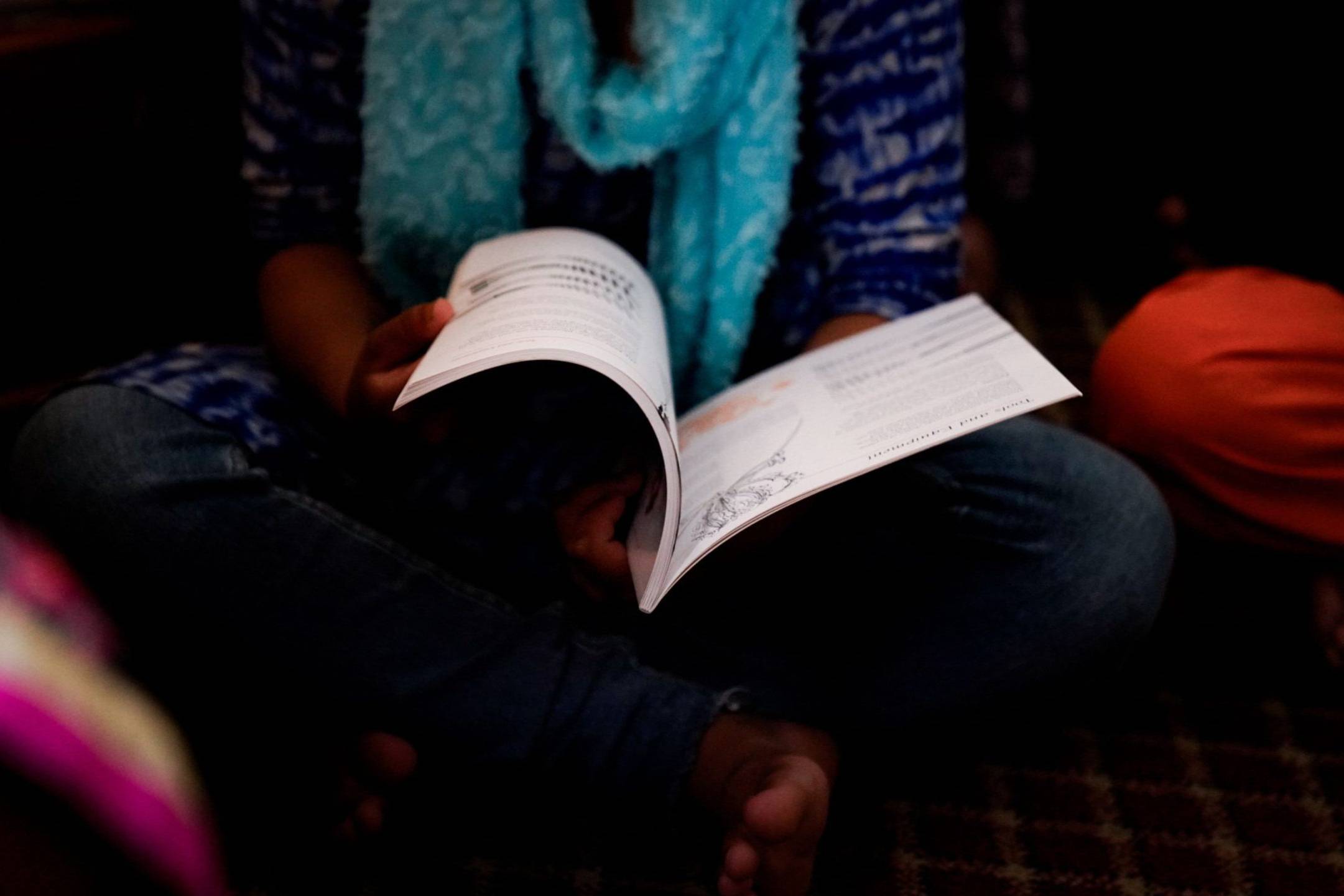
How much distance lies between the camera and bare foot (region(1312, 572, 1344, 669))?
72 centimetres

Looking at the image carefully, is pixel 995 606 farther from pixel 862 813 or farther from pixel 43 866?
pixel 43 866

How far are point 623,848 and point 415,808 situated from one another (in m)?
0.13

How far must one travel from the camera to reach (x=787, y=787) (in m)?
0.51

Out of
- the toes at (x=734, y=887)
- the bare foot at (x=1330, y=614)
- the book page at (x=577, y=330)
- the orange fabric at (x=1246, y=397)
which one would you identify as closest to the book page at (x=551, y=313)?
the book page at (x=577, y=330)

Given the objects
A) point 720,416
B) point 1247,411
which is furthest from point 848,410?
point 1247,411

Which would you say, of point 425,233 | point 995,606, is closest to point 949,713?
point 995,606

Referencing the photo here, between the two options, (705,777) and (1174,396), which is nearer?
(705,777)

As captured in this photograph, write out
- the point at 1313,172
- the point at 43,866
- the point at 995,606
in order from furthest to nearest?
the point at 1313,172 < the point at 995,606 < the point at 43,866

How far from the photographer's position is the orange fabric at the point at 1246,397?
0.69 m

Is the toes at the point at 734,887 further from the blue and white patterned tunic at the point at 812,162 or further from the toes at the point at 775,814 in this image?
the blue and white patterned tunic at the point at 812,162

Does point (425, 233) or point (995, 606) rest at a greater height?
point (425, 233)

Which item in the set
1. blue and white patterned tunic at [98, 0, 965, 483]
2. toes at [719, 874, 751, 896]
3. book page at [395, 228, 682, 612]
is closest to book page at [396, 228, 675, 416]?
book page at [395, 228, 682, 612]

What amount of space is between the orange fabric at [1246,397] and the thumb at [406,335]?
0.50 m

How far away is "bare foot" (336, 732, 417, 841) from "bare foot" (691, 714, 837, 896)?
0.53 ft
